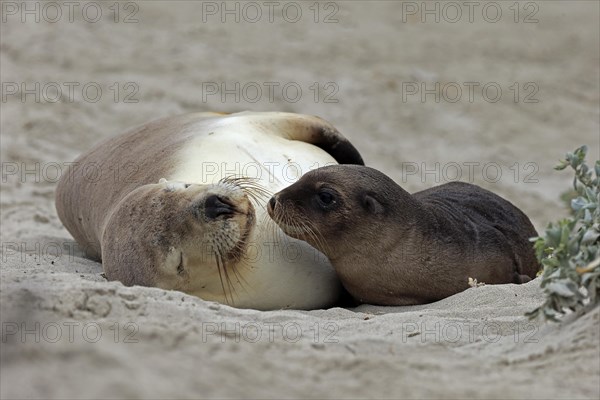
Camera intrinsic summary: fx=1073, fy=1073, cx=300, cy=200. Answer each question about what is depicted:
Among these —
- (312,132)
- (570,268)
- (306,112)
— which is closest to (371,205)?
(312,132)

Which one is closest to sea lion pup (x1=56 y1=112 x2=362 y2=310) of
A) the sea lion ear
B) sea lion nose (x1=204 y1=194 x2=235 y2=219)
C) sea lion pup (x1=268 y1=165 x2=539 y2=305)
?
sea lion nose (x1=204 y1=194 x2=235 y2=219)

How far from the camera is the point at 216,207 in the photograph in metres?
4.96

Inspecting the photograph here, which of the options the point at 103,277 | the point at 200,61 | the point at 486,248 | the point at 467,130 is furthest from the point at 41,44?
the point at 486,248

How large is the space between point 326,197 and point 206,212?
710mm

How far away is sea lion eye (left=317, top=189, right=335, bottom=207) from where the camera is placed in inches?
211

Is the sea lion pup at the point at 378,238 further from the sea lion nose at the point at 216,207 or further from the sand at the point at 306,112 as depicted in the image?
the sea lion nose at the point at 216,207

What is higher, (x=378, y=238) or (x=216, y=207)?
(x=216, y=207)

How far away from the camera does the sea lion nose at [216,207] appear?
4949 mm

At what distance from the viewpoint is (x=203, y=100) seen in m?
10.2

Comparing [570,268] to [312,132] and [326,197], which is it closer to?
[326,197]

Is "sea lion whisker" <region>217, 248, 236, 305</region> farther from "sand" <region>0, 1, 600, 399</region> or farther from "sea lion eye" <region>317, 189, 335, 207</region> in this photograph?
"sea lion eye" <region>317, 189, 335, 207</region>

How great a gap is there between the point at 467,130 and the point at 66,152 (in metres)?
3.67

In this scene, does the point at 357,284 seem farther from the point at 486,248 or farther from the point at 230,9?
the point at 230,9

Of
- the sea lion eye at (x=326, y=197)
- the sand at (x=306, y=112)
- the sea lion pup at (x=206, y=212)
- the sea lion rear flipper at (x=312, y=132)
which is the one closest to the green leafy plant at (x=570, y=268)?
the sand at (x=306, y=112)
